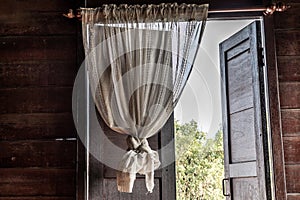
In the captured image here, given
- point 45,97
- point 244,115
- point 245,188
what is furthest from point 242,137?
point 45,97

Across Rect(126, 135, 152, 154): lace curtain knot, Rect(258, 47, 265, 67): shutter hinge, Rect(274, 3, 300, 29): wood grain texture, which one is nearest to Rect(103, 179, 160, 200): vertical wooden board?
Rect(126, 135, 152, 154): lace curtain knot

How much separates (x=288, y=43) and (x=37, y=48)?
5.03 feet

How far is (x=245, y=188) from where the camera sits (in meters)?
2.68

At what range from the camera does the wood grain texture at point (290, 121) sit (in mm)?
2344

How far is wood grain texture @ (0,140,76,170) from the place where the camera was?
2.33 metres

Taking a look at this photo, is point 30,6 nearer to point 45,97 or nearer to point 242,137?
point 45,97

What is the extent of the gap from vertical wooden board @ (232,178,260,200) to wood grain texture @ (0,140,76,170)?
1.13 metres

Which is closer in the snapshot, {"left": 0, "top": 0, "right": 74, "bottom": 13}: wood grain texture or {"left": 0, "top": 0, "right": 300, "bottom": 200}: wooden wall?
{"left": 0, "top": 0, "right": 300, "bottom": 200}: wooden wall

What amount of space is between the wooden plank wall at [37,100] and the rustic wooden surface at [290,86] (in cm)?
124

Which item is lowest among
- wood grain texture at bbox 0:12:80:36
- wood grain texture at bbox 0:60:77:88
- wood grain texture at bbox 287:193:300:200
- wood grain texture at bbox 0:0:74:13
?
wood grain texture at bbox 287:193:300:200

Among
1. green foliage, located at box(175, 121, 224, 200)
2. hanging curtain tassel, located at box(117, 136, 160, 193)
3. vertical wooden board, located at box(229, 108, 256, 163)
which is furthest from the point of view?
green foliage, located at box(175, 121, 224, 200)

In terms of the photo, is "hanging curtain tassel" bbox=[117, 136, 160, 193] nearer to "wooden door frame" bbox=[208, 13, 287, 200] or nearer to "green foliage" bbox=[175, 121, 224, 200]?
"wooden door frame" bbox=[208, 13, 287, 200]

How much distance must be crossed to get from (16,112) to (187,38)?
3.65 feet

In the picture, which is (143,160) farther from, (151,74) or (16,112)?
(16,112)
